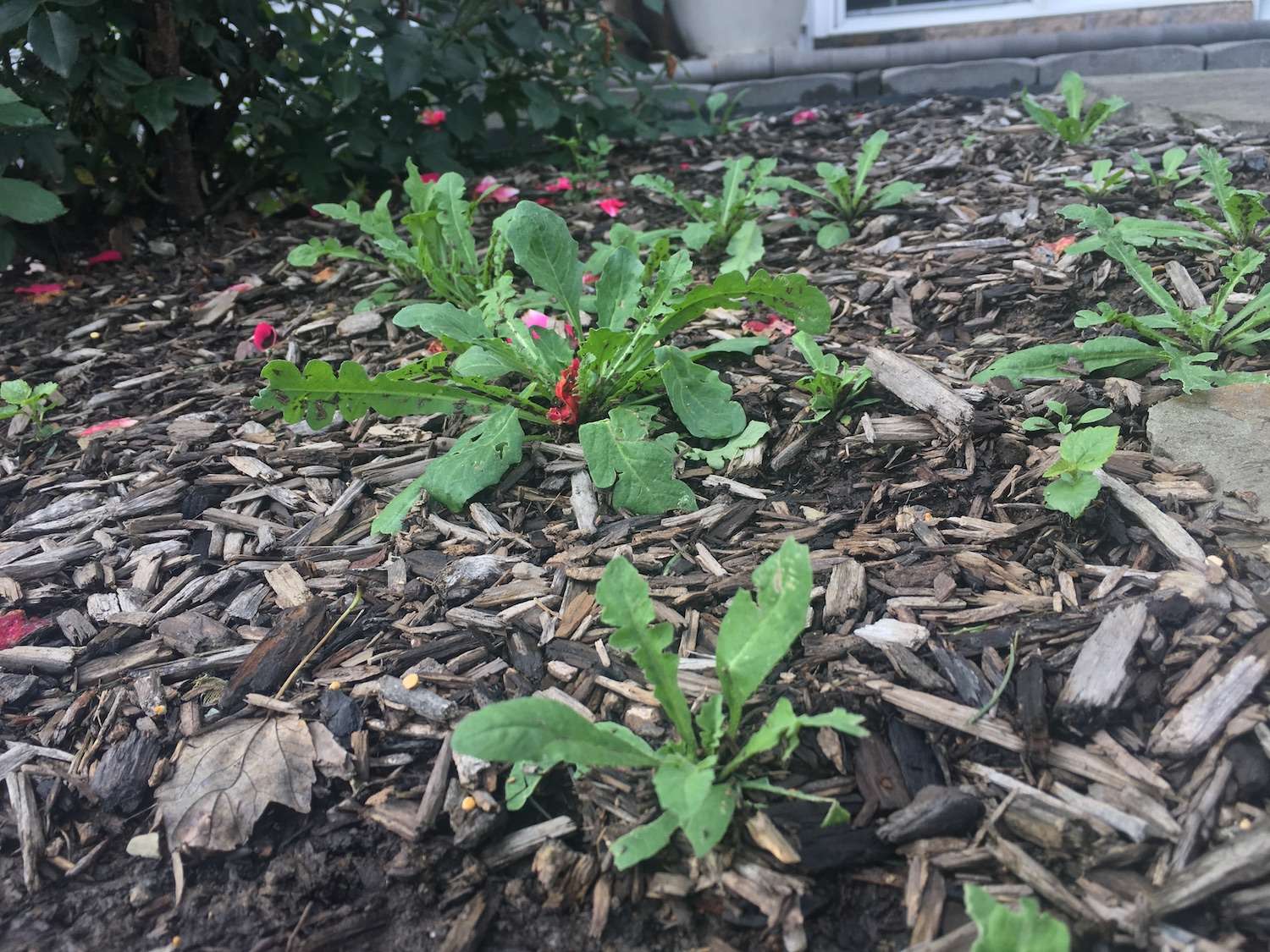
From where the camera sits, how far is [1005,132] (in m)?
3.50

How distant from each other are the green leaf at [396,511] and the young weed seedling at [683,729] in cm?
59

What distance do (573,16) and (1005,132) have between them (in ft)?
6.11

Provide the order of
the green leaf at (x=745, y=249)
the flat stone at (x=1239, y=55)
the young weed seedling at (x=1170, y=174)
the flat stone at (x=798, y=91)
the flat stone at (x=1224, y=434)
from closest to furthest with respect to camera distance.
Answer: the flat stone at (x=1224, y=434) < the green leaf at (x=745, y=249) < the young weed seedling at (x=1170, y=174) < the flat stone at (x=1239, y=55) < the flat stone at (x=798, y=91)

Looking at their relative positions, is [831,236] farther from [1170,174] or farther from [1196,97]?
[1196,97]

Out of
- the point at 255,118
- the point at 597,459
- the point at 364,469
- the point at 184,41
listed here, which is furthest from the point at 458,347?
the point at 184,41

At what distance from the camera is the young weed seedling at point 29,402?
2.25 metres

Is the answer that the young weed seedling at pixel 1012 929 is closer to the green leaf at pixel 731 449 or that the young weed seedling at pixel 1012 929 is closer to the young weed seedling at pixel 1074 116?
the green leaf at pixel 731 449

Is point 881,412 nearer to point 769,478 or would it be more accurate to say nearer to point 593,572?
point 769,478

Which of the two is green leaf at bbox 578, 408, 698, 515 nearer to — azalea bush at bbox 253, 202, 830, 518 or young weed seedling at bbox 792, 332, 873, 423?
azalea bush at bbox 253, 202, 830, 518

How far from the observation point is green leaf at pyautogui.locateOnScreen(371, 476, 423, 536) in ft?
5.55

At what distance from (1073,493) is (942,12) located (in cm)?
498

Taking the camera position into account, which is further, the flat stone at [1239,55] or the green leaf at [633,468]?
the flat stone at [1239,55]

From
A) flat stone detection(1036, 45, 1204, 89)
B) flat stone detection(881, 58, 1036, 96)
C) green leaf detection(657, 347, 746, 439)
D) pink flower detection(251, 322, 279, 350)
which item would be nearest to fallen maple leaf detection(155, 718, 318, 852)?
green leaf detection(657, 347, 746, 439)

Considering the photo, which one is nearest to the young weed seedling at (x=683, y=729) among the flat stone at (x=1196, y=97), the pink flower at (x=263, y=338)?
the pink flower at (x=263, y=338)
